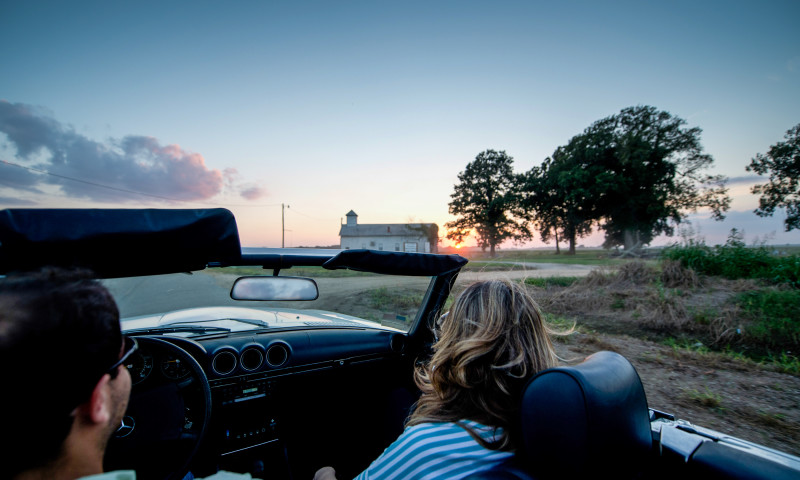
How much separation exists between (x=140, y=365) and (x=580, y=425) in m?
2.49

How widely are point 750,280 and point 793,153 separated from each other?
99.9ft

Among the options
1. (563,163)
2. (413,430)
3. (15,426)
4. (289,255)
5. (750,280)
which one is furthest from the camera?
(563,163)

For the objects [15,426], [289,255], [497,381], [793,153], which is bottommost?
[497,381]

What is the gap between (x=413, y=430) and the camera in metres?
1.37

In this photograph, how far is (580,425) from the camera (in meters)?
1.07

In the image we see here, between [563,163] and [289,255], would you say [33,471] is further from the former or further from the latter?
[563,163]

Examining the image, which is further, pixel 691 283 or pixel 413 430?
pixel 691 283

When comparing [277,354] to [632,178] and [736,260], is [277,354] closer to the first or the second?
[736,260]

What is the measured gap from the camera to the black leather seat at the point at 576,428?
1.06 metres

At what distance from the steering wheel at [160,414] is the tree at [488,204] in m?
48.9

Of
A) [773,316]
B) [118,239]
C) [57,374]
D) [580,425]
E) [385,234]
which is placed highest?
[385,234]

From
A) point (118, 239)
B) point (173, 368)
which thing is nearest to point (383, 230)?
point (173, 368)

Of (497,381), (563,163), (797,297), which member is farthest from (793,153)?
(497,381)

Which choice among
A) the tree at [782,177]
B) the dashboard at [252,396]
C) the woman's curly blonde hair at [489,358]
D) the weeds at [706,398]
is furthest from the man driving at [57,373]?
the tree at [782,177]
